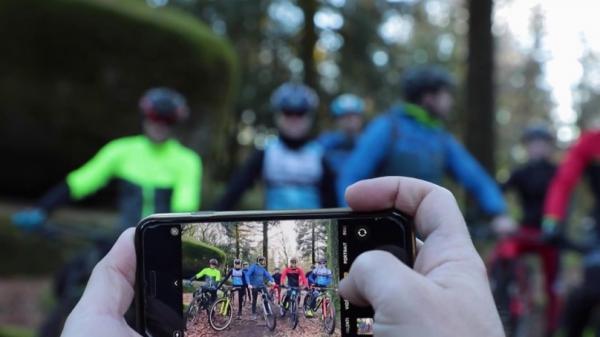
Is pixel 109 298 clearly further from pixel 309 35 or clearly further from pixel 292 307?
pixel 309 35

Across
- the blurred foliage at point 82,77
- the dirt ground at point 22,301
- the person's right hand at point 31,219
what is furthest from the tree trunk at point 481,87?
the person's right hand at point 31,219

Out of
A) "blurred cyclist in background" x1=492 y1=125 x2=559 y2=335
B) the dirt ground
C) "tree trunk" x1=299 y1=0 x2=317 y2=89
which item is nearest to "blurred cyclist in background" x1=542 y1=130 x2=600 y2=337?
"blurred cyclist in background" x1=492 y1=125 x2=559 y2=335

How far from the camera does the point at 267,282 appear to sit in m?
1.60

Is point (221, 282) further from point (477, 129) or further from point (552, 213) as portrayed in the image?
point (477, 129)

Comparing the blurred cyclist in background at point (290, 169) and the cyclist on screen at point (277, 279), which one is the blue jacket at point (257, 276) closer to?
the cyclist on screen at point (277, 279)

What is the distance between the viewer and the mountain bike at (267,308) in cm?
158

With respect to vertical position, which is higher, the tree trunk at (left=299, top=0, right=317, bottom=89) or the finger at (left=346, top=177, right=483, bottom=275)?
the tree trunk at (left=299, top=0, right=317, bottom=89)

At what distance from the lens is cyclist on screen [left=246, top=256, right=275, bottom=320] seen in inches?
63.0

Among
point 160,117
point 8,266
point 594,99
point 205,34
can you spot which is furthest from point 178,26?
point 594,99

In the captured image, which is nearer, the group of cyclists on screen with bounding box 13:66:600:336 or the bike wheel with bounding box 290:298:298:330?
the bike wheel with bounding box 290:298:298:330

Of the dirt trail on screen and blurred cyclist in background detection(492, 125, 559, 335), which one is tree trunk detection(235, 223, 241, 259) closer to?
the dirt trail on screen

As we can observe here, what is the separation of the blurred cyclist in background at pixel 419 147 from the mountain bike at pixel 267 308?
3.17 meters

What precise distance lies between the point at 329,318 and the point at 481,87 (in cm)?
929

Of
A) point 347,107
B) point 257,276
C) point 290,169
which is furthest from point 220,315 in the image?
point 347,107
